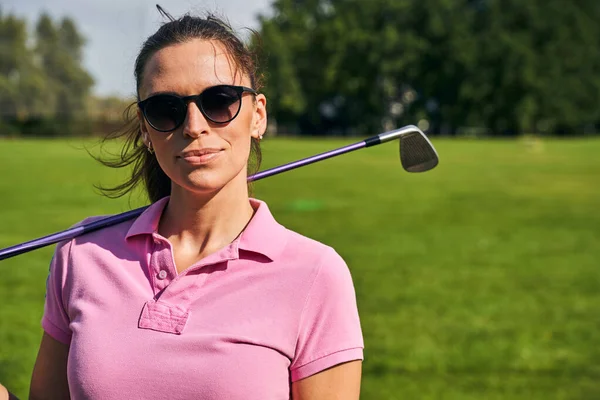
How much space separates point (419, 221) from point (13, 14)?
106 meters

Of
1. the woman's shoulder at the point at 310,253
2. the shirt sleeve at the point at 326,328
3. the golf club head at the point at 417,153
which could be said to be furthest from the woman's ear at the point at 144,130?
the golf club head at the point at 417,153

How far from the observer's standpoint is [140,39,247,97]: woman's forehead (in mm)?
2350

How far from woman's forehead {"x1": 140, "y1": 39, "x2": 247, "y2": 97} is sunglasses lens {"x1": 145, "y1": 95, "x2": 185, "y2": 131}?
1.2 inches

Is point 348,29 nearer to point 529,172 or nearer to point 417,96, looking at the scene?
point 417,96

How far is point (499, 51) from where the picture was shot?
8356 centimetres

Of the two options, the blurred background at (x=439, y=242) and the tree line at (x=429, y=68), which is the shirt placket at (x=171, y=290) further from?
the tree line at (x=429, y=68)

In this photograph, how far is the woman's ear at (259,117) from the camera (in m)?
2.56

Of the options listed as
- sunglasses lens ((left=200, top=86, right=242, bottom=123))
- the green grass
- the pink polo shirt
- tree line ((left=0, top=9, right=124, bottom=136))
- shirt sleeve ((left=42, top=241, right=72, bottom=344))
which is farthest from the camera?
tree line ((left=0, top=9, right=124, bottom=136))

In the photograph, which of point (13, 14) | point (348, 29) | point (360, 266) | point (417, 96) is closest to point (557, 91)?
point (417, 96)

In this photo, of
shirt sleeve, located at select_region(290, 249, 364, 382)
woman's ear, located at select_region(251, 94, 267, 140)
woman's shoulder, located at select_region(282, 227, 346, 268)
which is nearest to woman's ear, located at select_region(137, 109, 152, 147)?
woman's ear, located at select_region(251, 94, 267, 140)

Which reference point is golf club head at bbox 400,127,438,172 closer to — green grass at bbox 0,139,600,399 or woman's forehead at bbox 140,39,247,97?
green grass at bbox 0,139,600,399

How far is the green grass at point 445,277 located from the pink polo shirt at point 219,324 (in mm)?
1737

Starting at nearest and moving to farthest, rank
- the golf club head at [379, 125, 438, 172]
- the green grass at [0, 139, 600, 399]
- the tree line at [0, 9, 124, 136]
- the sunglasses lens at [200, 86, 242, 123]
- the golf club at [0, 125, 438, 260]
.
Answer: the sunglasses lens at [200, 86, 242, 123], the golf club at [0, 125, 438, 260], the golf club head at [379, 125, 438, 172], the green grass at [0, 139, 600, 399], the tree line at [0, 9, 124, 136]

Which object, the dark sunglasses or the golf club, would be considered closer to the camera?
the dark sunglasses
